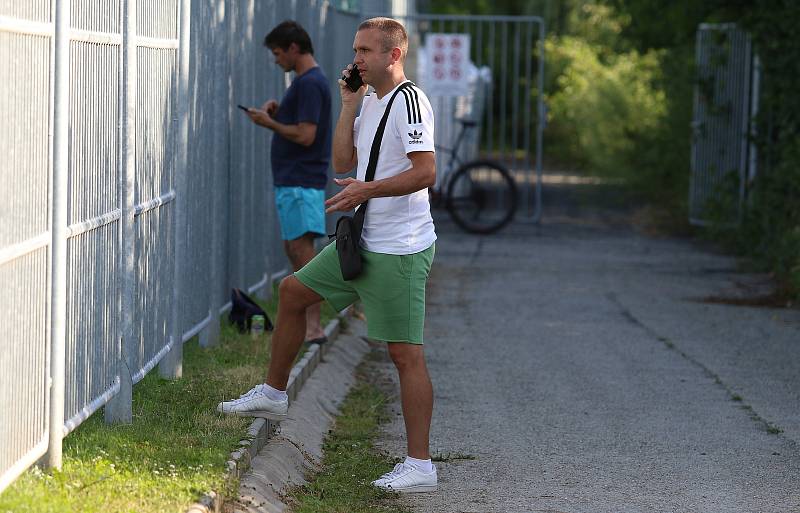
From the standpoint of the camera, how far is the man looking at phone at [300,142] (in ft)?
29.6

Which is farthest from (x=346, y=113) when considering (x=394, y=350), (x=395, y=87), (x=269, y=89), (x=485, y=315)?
(x=485, y=315)

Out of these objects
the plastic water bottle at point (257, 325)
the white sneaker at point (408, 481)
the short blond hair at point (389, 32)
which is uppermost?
the short blond hair at point (389, 32)

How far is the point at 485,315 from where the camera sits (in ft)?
40.0

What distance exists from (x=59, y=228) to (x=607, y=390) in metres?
4.39

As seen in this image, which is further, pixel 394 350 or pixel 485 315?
pixel 485 315

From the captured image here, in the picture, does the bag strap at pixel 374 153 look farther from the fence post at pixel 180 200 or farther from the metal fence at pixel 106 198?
the fence post at pixel 180 200

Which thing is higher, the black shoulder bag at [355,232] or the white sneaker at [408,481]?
the black shoulder bag at [355,232]

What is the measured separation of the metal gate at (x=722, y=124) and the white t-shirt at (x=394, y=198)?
11830 mm

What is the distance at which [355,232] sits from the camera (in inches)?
241

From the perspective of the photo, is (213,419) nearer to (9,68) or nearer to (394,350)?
(394,350)

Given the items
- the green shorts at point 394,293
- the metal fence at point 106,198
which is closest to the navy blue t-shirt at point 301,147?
the metal fence at point 106,198

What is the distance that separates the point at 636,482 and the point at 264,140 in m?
5.38

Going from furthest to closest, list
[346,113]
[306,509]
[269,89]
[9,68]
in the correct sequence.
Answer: [269,89] < [346,113] < [306,509] < [9,68]

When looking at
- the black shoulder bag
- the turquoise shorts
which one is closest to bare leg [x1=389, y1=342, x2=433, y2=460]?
the black shoulder bag
